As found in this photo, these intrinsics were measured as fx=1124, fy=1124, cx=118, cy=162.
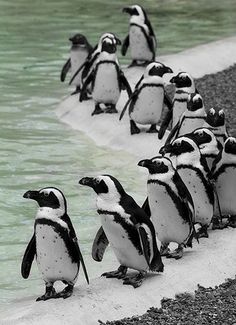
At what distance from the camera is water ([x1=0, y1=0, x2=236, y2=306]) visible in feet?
25.0

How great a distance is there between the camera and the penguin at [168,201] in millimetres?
6172

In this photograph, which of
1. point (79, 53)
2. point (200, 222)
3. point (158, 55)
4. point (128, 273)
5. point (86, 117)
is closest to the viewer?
point (128, 273)

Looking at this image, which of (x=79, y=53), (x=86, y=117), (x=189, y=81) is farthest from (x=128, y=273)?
(x=79, y=53)

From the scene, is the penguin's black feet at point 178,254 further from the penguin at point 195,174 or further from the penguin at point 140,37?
the penguin at point 140,37

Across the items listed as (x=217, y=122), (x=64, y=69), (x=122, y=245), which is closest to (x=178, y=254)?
(x=122, y=245)

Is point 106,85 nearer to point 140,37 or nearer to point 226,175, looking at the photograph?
point 140,37

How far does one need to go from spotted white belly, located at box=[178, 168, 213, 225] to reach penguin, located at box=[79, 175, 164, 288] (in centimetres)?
84

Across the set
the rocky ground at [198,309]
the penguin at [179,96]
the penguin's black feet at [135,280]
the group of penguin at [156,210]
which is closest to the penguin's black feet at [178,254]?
the group of penguin at [156,210]

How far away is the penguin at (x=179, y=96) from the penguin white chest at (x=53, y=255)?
369 centimetres

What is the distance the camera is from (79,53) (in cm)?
1183

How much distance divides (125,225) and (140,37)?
688 cm

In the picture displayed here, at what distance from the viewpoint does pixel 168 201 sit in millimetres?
6191

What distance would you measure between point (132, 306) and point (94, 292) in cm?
22

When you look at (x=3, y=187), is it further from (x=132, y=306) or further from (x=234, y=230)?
(x=132, y=306)
